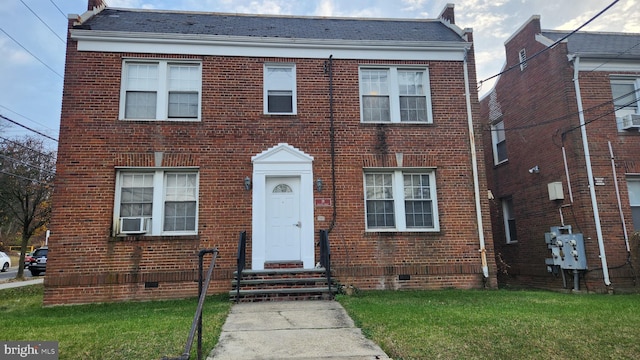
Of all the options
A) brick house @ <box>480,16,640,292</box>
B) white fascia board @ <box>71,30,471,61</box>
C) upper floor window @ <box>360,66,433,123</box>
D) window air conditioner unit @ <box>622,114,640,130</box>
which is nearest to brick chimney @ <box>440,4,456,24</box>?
white fascia board @ <box>71,30,471,61</box>

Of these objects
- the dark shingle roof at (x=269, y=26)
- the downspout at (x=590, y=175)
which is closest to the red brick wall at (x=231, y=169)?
the dark shingle roof at (x=269, y=26)

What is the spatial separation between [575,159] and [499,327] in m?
6.91

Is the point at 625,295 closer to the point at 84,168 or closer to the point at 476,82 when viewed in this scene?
the point at 476,82

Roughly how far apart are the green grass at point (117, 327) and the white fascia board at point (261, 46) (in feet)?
18.7

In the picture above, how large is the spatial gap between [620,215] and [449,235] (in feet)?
14.4

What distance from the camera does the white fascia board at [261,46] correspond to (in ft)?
30.2

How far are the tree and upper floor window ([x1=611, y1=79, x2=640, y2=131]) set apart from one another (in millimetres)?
21727

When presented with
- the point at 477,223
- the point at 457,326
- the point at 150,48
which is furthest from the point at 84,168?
the point at 477,223

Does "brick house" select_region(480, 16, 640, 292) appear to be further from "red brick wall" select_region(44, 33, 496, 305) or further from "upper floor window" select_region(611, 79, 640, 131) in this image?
"red brick wall" select_region(44, 33, 496, 305)

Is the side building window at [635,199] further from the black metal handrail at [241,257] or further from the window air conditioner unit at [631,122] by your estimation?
the black metal handrail at [241,257]

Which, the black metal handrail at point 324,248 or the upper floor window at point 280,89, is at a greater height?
the upper floor window at point 280,89

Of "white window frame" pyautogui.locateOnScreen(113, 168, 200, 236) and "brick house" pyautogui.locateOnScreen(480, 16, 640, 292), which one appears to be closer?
"white window frame" pyautogui.locateOnScreen(113, 168, 200, 236)

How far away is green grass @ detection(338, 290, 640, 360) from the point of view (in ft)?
14.5

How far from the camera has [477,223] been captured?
9.49m
